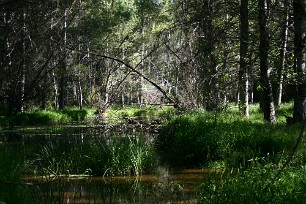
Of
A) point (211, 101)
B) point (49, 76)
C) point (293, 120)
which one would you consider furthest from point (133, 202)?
point (49, 76)

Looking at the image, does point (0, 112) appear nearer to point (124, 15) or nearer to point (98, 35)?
point (98, 35)

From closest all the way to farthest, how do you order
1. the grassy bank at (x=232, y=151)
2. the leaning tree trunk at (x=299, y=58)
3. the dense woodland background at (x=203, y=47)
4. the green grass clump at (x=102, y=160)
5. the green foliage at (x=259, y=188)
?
1. the green foliage at (x=259, y=188)
2. the grassy bank at (x=232, y=151)
3. the green grass clump at (x=102, y=160)
4. the dense woodland background at (x=203, y=47)
5. the leaning tree trunk at (x=299, y=58)

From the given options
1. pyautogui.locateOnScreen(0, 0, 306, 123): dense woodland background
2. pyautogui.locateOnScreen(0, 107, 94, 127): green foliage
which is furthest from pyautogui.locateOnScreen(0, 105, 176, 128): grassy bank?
pyautogui.locateOnScreen(0, 0, 306, 123): dense woodland background

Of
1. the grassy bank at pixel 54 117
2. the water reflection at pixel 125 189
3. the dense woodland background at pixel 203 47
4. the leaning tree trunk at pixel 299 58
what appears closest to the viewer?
the water reflection at pixel 125 189

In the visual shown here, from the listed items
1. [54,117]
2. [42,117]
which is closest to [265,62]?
[42,117]

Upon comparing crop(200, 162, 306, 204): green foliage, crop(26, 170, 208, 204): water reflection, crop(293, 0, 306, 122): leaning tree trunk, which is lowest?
crop(26, 170, 208, 204): water reflection

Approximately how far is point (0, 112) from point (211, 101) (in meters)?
13.4

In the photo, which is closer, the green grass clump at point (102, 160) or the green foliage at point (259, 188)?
the green foliage at point (259, 188)

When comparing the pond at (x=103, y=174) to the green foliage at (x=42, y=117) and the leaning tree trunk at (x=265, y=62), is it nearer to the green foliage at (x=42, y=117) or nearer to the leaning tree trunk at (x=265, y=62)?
the leaning tree trunk at (x=265, y=62)

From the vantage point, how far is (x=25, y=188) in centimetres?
679

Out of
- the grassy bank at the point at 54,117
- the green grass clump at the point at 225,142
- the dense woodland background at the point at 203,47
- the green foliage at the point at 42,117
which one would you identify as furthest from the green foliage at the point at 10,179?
the green foliage at the point at 42,117

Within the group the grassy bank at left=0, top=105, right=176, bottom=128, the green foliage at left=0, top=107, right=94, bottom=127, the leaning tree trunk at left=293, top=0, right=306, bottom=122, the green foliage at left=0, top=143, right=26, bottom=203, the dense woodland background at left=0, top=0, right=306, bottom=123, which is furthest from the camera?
the green foliage at left=0, top=107, right=94, bottom=127

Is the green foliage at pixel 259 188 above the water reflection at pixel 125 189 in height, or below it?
above

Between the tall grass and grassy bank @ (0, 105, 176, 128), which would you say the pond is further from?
grassy bank @ (0, 105, 176, 128)
